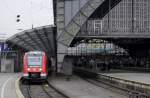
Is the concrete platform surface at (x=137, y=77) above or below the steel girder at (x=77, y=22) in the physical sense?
below

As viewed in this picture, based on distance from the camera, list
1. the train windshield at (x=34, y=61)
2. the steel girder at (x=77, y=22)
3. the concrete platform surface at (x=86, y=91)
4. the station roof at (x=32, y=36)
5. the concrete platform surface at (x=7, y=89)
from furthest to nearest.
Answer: the station roof at (x=32, y=36) → the steel girder at (x=77, y=22) → the train windshield at (x=34, y=61) → the concrete platform surface at (x=86, y=91) → the concrete platform surface at (x=7, y=89)

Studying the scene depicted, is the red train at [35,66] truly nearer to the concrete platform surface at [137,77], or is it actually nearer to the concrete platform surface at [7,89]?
the concrete platform surface at [7,89]

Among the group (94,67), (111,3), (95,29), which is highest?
(111,3)

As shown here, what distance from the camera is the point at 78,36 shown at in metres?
60.5

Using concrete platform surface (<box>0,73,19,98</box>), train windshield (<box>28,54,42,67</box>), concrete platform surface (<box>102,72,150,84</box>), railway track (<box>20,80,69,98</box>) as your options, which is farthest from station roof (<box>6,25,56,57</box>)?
concrete platform surface (<box>0,73,19,98</box>)

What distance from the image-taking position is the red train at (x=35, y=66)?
45312 mm

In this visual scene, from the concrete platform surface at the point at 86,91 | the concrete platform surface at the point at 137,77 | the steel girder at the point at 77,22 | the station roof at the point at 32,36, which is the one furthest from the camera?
the station roof at the point at 32,36

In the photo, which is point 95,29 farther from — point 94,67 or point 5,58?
point 94,67

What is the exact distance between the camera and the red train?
45.3 meters

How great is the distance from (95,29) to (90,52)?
73.9m

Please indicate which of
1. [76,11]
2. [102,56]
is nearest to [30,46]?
[76,11]

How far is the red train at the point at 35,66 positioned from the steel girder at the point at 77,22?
13.9 m

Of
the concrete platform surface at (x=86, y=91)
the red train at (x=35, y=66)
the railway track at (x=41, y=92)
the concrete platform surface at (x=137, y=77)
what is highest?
the red train at (x=35, y=66)

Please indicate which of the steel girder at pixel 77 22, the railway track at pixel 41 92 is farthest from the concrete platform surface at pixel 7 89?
the steel girder at pixel 77 22
